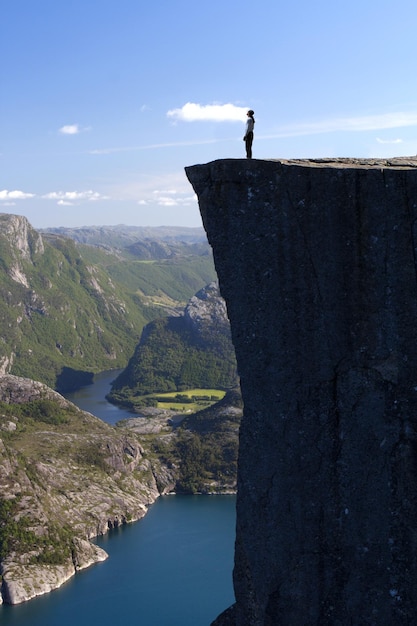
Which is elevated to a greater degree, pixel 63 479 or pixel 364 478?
pixel 364 478

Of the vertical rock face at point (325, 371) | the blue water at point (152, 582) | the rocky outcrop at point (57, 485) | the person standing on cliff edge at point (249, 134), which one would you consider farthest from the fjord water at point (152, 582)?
the person standing on cliff edge at point (249, 134)

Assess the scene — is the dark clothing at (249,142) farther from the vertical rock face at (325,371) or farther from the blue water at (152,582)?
the blue water at (152,582)

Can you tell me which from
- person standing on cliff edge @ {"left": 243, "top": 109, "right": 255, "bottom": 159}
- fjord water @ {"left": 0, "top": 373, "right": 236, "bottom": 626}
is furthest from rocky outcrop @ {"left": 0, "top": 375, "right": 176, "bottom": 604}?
person standing on cliff edge @ {"left": 243, "top": 109, "right": 255, "bottom": 159}

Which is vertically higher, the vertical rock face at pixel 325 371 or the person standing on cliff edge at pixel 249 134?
the person standing on cliff edge at pixel 249 134

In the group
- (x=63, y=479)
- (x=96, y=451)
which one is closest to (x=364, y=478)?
(x=63, y=479)

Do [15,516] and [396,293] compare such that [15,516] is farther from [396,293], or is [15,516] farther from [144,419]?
[396,293]

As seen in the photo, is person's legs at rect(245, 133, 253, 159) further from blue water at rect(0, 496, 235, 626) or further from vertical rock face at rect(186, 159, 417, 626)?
blue water at rect(0, 496, 235, 626)

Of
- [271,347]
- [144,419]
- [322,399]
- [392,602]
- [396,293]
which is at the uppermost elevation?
[396,293]
